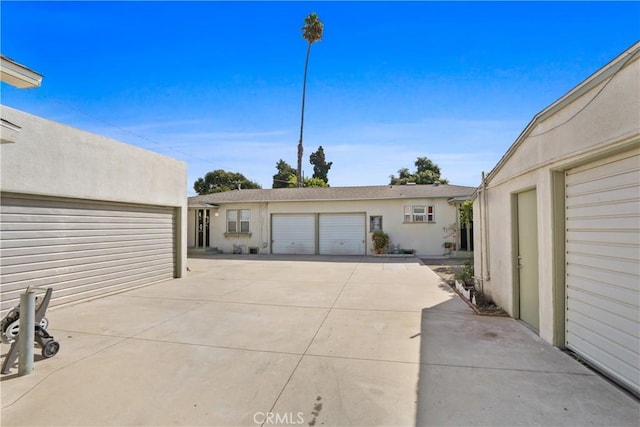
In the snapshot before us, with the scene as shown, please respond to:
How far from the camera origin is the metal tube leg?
3.34 m

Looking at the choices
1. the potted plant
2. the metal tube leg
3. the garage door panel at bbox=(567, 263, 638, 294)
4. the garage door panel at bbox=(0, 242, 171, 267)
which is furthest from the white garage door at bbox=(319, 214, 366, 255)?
the metal tube leg

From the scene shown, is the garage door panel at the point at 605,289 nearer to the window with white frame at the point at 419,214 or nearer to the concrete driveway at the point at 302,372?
the concrete driveway at the point at 302,372

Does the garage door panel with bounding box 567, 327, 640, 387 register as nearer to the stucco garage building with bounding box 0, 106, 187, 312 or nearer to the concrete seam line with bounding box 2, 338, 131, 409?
the concrete seam line with bounding box 2, 338, 131, 409

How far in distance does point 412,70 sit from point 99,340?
10.4m

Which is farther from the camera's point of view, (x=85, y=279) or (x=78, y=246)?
(x=85, y=279)

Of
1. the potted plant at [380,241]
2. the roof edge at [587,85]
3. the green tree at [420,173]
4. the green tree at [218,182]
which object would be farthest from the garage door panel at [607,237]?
the green tree at [218,182]

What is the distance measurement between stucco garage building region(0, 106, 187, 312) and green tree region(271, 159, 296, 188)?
112 ft

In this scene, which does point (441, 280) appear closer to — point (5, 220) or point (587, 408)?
point (587, 408)

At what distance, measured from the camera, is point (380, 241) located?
53.3 feet

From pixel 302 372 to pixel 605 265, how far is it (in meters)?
3.55

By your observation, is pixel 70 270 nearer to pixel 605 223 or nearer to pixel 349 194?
pixel 605 223

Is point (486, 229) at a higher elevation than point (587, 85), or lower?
lower

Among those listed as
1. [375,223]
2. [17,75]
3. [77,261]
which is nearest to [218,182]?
[375,223]

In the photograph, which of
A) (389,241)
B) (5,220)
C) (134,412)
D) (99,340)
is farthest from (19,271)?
(389,241)
